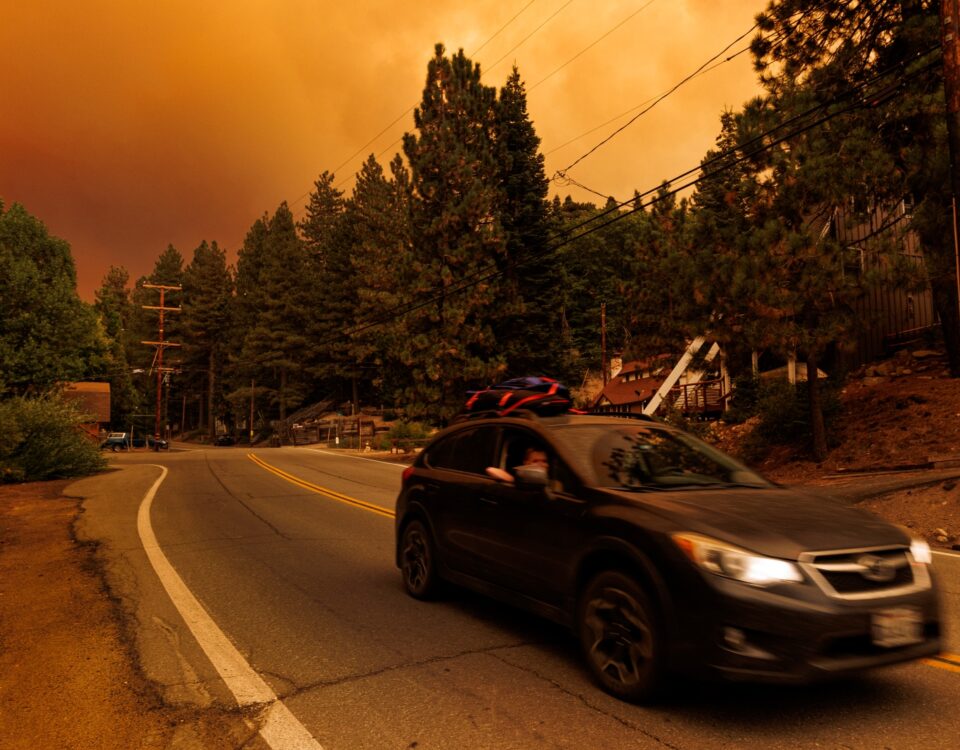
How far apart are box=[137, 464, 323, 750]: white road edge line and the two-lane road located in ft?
0.14

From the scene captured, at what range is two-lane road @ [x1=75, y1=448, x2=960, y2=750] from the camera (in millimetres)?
3566

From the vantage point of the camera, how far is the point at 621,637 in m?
3.98

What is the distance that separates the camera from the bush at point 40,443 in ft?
62.4

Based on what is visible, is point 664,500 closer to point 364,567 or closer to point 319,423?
point 364,567

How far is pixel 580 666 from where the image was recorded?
459cm

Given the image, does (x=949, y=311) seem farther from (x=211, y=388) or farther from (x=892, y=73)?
(x=211, y=388)

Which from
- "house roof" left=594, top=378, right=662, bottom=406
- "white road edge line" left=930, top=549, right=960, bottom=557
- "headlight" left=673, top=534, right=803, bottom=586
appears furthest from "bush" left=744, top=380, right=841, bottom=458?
"house roof" left=594, top=378, right=662, bottom=406

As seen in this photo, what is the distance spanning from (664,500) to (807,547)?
Result: 2.64 feet

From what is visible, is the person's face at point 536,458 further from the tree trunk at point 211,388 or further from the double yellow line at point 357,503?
the tree trunk at point 211,388

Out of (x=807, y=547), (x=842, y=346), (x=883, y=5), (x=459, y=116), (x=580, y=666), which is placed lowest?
(x=580, y=666)

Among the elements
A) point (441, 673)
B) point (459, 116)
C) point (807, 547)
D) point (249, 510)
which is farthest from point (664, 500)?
point (459, 116)

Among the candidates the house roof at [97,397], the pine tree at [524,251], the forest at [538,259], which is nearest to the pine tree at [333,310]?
the forest at [538,259]

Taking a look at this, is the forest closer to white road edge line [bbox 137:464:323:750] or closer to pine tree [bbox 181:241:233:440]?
pine tree [bbox 181:241:233:440]

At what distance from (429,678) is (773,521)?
7.52 ft
